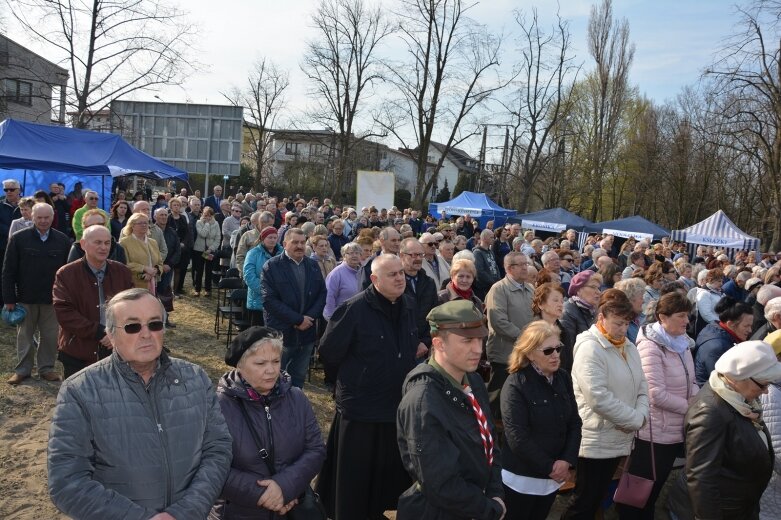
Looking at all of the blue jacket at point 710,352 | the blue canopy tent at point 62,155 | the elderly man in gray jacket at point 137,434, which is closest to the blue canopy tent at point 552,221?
the blue canopy tent at point 62,155

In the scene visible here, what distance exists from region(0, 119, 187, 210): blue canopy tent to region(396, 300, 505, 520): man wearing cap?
1089cm

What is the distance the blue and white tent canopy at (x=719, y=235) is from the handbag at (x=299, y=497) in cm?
2102

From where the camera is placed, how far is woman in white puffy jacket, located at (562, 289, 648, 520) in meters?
3.85

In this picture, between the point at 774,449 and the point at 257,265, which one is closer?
the point at 774,449

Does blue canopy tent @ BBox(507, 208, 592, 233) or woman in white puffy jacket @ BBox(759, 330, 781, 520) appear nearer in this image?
woman in white puffy jacket @ BBox(759, 330, 781, 520)

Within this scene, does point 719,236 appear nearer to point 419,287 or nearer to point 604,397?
point 419,287

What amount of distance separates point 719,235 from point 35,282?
A: 71.7 ft

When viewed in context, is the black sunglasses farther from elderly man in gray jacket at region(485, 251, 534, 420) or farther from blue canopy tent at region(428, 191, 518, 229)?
blue canopy tent at region(428, 191, 518, 229)

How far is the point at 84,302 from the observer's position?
4719mm

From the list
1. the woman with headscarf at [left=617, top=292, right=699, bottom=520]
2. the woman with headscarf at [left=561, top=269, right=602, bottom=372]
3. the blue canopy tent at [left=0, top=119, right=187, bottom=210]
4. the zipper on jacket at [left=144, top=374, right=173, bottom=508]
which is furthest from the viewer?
the blue canopy tent at [left=0, top=119, right=187, bottom=210]

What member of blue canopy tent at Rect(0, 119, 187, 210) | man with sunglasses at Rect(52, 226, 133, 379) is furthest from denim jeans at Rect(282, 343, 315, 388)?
blue canopy tent at Rect(0, 119, 187, 210)

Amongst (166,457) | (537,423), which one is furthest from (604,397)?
(166,457)

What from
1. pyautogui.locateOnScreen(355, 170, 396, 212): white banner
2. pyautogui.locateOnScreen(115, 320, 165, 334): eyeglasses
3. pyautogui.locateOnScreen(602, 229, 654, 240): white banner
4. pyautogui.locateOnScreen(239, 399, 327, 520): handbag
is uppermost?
pyautogui.locateOnScreen(355, 170, 396, 212): white banner

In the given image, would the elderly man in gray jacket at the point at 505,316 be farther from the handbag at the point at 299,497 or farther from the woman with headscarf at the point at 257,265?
the woman with headscarf at the point at 257,265
